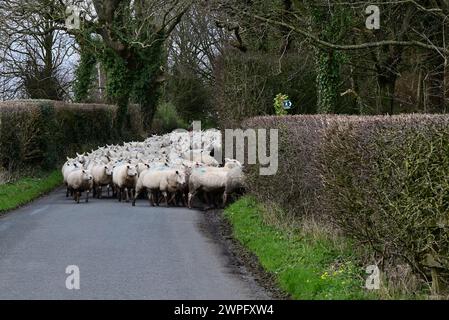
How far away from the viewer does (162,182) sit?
64.2 feet

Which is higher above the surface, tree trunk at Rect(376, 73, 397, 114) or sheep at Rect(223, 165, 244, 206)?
tree trunk at Rect(376, 73, 397, 114)

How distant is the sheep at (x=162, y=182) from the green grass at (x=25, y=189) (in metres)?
3.14

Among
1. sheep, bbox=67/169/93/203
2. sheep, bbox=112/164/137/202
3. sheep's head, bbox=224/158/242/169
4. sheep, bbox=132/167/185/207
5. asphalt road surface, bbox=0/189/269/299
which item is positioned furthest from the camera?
sheep, bbox=112/164/137/202

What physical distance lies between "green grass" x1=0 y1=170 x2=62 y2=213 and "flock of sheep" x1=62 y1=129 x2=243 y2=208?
109cm

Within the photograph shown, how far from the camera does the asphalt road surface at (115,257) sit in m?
9.01

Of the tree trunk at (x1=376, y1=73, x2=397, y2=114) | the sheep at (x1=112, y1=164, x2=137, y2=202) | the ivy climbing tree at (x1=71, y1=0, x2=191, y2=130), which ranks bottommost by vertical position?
the sheep at (x1=112, y1=164, x2=137, y2=202)

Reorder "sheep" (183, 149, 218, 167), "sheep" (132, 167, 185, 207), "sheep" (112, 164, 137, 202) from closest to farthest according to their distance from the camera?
"sheep" (132, 167, 185, 207) → "sheep" (112, 164, 137, 202) → "sheep" (183, 149, 218, 167)

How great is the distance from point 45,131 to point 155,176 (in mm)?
7448

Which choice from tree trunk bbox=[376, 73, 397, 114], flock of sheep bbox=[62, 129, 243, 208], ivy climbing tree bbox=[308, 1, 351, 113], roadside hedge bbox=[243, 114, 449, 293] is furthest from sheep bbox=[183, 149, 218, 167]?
roadside hedge bbox=[243, 114, 449, 293]

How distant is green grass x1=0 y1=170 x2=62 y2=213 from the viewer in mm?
19219

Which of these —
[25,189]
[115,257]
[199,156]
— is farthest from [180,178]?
[115,257]

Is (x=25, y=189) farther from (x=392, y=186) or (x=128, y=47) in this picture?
(x=128, y=47)

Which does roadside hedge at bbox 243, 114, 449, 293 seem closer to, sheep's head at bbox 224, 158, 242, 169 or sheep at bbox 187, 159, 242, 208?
sheep at bbox 187, 159, 242, 208
